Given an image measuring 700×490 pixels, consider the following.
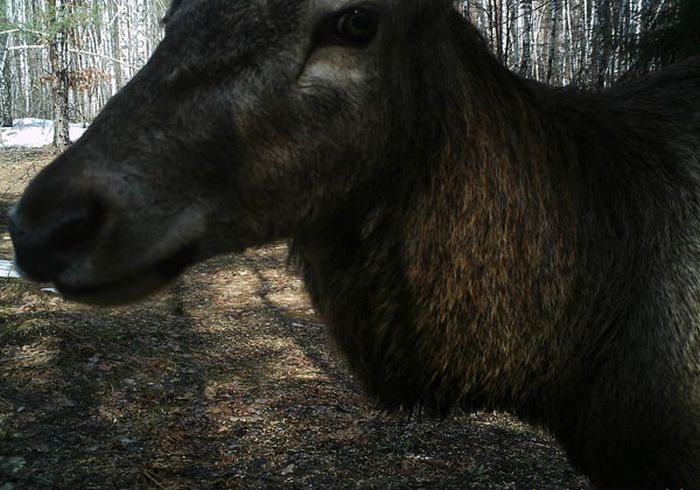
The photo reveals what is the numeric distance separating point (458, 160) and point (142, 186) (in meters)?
1.04

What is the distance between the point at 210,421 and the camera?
511 centimetres

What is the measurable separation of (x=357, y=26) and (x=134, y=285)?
95 centimetres

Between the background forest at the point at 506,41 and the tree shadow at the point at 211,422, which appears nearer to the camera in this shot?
the tree shadow at the point at 211,422

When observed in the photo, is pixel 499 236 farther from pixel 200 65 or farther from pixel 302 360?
pixel 302 360

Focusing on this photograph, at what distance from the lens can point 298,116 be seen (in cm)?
209

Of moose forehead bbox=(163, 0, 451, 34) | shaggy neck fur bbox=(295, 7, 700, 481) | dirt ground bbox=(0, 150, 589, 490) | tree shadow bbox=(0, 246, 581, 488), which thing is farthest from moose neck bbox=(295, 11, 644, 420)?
dirt ground bbox=(0, 150, 589, 490)

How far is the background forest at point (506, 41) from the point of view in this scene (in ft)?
17.9

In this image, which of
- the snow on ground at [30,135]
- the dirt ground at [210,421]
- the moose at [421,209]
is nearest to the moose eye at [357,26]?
the moose at [421,209]

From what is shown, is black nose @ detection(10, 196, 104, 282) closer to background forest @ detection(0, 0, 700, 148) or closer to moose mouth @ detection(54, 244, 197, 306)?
moose mouth @ detection(54, 244, 197, 306)

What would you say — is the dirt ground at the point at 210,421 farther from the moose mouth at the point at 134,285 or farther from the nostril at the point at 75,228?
the nostril at the point at 75,228

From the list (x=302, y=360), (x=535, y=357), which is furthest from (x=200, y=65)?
(x=302, y=360)

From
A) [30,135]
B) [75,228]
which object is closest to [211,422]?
[75,228]

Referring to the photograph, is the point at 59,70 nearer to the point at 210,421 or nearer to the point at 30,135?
the point at 30,135

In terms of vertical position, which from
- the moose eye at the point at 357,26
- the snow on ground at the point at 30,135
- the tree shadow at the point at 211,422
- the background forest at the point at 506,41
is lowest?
the tree shadow at the point at 211,422
